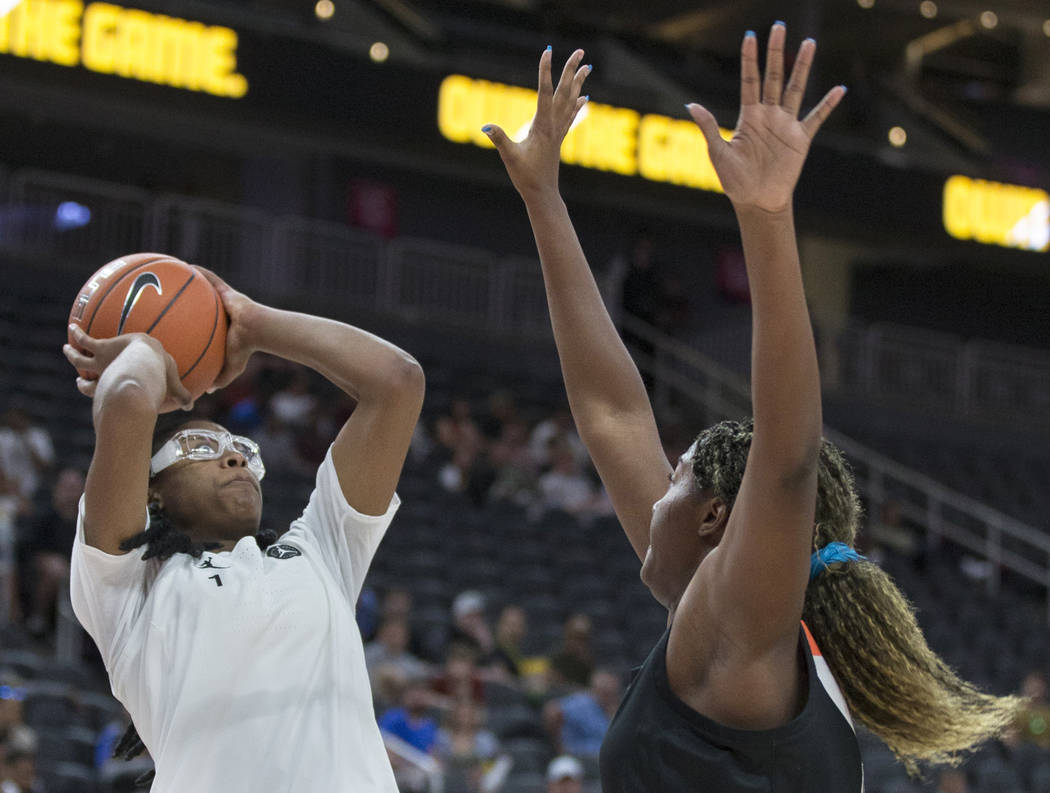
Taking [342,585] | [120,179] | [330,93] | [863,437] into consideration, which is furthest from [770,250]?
[120,179]

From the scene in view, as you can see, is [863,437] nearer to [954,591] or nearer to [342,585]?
[954,591]

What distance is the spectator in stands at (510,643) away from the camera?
841 cm

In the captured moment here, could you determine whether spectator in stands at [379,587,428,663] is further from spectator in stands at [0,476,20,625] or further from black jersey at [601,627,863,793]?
black jersey at [601,627,863,793]

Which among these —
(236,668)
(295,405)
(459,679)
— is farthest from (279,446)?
(236,668)

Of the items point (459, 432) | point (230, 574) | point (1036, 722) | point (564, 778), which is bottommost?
point (1036, 722)

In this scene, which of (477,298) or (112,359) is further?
(477,298)

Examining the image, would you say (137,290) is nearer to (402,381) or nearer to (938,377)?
(402,381)

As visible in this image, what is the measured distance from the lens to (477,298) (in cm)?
1512

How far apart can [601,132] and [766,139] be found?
42.1 feet

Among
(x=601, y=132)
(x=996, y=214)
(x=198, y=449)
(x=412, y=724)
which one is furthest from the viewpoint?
(x=996, y=214)

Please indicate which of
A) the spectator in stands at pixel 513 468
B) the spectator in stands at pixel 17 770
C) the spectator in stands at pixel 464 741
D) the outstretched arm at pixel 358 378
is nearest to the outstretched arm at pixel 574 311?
the outstretched arm at pixel 358 378

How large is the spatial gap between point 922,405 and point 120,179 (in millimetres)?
9087

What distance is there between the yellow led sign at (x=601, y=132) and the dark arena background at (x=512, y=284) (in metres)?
0.03

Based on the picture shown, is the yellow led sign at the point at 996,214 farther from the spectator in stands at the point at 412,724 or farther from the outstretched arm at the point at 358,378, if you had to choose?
the outstretched arm at the point at 358,378
